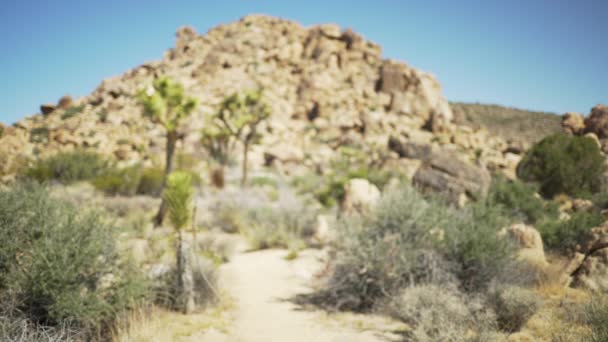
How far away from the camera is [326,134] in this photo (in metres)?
42.0

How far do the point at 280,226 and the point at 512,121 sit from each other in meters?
48.4

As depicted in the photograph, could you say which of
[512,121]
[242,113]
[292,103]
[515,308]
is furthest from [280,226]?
Answer: [512,121]

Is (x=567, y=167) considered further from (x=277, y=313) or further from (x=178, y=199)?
(x=178, y=199)

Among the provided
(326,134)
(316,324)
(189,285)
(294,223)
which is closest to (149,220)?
(294,223)

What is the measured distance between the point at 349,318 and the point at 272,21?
61.5 meters

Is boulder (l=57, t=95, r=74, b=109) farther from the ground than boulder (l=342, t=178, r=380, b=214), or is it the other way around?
boulder (l=57, t=95, r=74, b=109)

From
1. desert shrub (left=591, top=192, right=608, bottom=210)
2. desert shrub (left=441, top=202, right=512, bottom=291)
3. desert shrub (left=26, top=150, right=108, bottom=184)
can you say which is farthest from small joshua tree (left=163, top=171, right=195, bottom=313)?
desert shrub (left=26, top=150, right=108, bottom=184)

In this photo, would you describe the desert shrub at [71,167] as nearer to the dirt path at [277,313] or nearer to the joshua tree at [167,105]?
the joshua tree at [167,105]

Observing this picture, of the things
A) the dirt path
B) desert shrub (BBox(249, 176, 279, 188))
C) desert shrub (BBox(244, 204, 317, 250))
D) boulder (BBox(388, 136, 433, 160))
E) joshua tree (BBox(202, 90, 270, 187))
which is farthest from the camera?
boulder (BBox(388, 136, 433, 160))

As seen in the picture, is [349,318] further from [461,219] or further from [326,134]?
[326,134]

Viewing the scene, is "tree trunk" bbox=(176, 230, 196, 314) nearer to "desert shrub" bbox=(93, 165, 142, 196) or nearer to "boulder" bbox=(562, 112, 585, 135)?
"desert shrub" bbox=(93, 165, 142, 196)

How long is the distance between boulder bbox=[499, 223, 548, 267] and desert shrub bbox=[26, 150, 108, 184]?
723 inches

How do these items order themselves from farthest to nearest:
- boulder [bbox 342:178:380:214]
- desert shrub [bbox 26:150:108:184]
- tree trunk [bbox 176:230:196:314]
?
1. desert shrub [bbox 26:150:108:184]
2. boulder [bbox 342:178:380:214]
3. tree trunk [bbox 176:230:196:314]

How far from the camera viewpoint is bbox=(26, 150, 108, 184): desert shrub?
1706 centimetres
